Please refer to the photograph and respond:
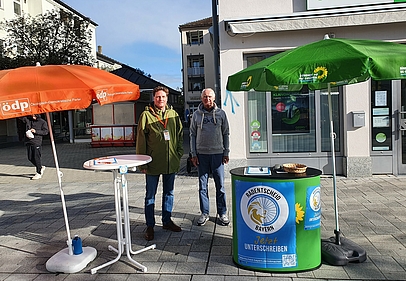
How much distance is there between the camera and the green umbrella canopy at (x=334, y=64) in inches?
121

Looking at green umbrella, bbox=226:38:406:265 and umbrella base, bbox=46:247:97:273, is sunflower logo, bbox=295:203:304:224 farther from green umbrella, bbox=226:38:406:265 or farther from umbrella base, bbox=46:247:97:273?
umbrella base, bbox=46:247:97:273

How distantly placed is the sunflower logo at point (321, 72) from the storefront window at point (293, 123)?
5.24 meters

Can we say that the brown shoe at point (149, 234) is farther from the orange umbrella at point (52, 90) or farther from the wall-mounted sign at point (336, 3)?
the wall-mounted sign at point (336, 3)

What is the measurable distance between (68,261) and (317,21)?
6.47 m

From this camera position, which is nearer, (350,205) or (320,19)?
(350,205)

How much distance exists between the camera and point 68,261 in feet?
13.3

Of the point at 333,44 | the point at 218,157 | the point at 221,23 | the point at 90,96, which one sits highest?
the point at 221,23

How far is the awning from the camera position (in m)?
7.45

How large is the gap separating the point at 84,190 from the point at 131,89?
5.03m

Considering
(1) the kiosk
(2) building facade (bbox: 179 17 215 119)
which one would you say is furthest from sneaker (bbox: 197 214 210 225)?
(2) building facade (bbox: 179 17 215 119)

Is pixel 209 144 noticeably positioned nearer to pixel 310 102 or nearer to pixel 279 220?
pixel 279 220

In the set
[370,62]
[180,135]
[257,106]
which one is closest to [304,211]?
[370,62]

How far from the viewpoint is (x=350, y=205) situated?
19.9 feet

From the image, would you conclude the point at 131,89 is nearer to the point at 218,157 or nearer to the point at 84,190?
the point at 218,157
